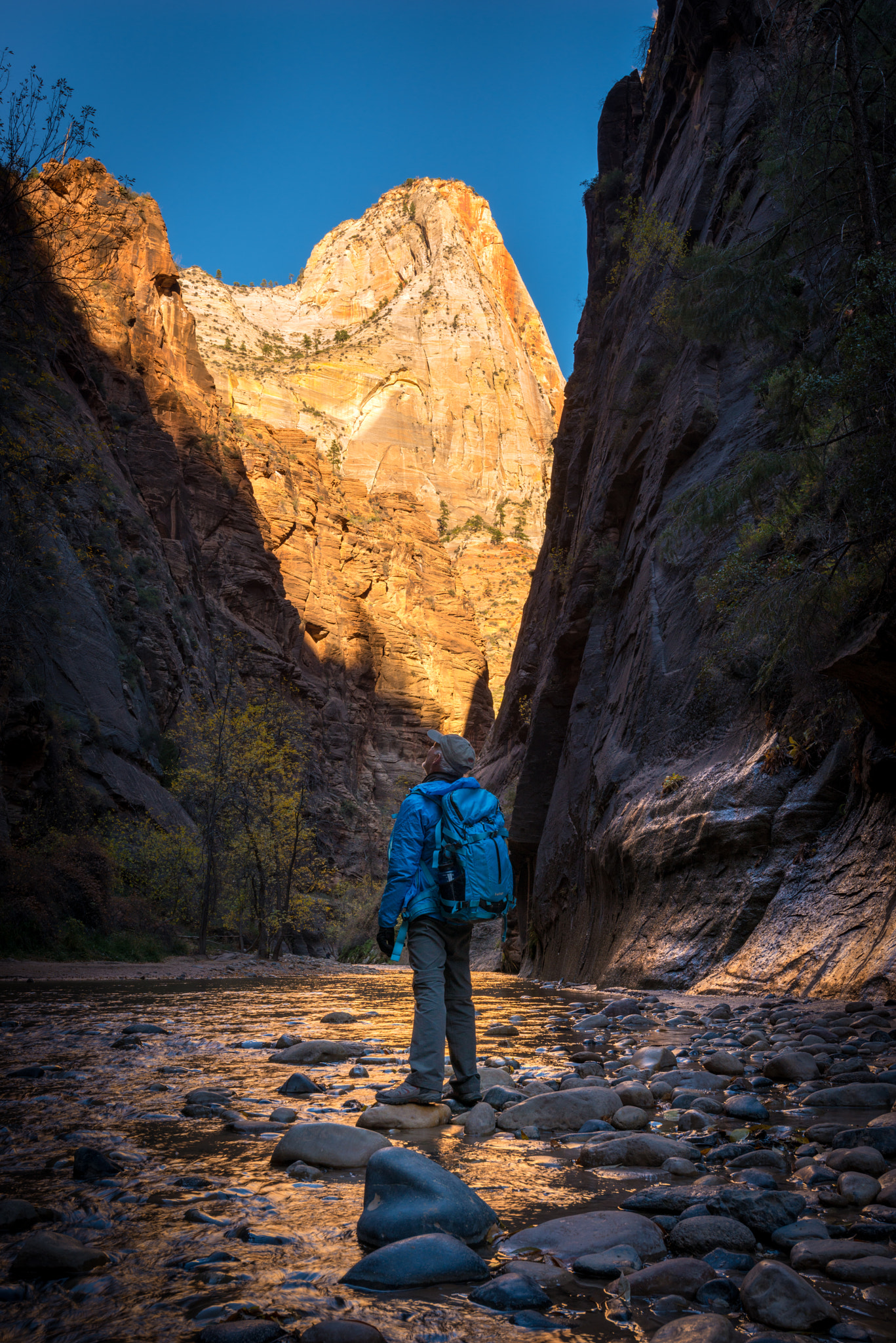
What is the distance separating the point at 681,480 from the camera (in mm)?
16766

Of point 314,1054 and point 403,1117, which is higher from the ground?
point 403,1117

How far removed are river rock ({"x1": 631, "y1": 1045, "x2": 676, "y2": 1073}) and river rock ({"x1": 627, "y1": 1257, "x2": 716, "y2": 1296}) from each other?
307 centimetres

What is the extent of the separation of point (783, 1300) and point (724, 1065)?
325 cm

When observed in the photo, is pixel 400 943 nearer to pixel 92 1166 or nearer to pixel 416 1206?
pixel 92 1166

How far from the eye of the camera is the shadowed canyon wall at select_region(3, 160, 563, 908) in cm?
2697

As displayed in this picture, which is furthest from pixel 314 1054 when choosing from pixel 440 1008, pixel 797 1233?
pixel 797 1233

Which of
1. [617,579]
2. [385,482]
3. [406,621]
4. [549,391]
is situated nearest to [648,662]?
[617,579]

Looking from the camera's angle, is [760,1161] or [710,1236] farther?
[760,1161]

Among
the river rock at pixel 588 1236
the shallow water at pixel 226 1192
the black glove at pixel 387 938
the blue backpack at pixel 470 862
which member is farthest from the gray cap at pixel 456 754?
the river rock at pixel 588 1236

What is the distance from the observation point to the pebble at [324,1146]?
128 inches

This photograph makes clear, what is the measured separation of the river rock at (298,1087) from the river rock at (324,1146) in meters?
1.25

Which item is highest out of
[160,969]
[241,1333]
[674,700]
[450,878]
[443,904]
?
[674,700]

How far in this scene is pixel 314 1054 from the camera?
5.80 m

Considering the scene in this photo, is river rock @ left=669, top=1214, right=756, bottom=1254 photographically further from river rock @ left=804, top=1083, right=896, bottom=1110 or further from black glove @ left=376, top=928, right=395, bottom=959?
black glove @ left=376, top=928, right=395, bottom=959
